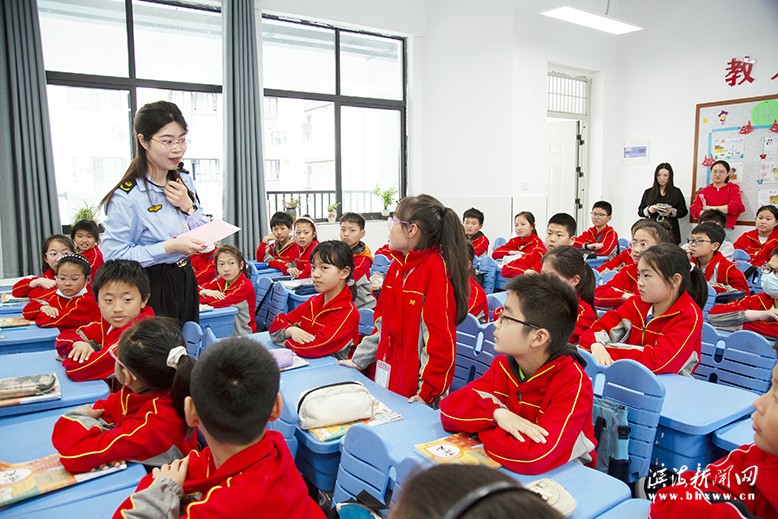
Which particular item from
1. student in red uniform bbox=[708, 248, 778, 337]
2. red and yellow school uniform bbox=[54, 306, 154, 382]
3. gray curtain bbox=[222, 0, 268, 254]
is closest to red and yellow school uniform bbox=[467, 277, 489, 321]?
student in red uniform bbox=[708, 248, 778, 337]

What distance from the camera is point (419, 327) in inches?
86.7

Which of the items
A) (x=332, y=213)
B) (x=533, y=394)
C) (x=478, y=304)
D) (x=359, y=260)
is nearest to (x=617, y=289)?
(x=478, y=304)

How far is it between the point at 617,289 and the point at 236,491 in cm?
329

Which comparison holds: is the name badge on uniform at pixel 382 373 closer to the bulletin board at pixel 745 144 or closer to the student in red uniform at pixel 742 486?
the student in red uniform at pixel 742 486

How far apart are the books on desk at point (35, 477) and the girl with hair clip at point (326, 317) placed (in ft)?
3.94

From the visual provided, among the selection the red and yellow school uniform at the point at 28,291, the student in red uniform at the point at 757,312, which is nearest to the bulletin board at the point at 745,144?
the student in red uniform at the point at 757,312

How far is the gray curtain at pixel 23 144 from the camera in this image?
5504 millimetres

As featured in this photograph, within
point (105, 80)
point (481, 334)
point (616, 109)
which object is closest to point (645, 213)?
point (616, 109)

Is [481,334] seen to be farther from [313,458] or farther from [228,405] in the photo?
[228,405]

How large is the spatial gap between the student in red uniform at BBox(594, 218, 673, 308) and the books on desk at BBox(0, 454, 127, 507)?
305cm

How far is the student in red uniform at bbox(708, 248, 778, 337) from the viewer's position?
305 centimetres

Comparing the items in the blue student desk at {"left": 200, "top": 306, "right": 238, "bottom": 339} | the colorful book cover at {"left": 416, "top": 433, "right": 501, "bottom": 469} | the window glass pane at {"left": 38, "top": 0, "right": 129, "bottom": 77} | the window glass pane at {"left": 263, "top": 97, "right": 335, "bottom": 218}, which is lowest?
the blue student desk at {"left": 200, "top": 306, "right": 238, "bottom": 339}

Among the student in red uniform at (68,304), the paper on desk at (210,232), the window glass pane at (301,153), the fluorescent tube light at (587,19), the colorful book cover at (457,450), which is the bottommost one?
the colorful book cover at (457,450)

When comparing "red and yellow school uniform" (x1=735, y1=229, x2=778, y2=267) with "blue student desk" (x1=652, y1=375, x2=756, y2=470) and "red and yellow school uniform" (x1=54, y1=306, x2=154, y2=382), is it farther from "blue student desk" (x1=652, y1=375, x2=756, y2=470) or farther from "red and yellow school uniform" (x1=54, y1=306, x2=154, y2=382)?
"red and yellow school uniform" (x1=54, y1=306, x2=154, y2=382)
